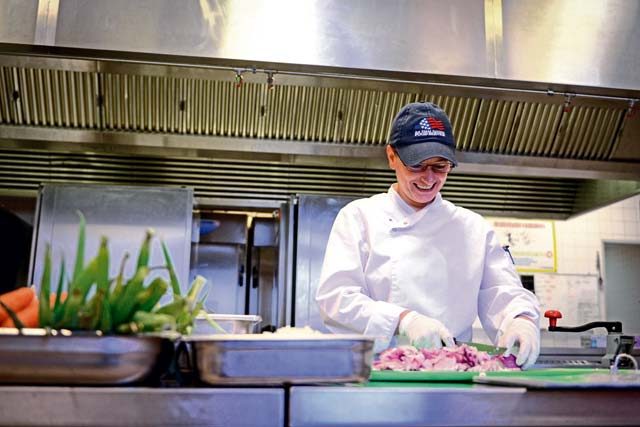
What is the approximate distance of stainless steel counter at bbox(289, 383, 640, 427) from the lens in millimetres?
1070

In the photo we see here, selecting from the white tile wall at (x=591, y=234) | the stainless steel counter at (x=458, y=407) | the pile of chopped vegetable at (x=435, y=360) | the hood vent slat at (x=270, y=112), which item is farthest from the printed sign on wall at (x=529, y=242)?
the stainless steel counter at (x=458, y=407)

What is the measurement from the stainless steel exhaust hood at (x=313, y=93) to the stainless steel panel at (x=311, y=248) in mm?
236

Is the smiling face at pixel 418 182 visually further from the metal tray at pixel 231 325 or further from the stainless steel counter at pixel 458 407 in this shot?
the stainless steel counter at pixel 458 407

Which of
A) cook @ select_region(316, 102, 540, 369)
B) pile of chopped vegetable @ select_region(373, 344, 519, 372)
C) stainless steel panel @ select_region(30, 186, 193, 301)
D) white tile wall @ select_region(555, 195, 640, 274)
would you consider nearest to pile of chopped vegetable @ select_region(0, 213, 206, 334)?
pile of chopped vegetable @ select_region(373, 344, 519, 372)

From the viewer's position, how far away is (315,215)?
3973 mm

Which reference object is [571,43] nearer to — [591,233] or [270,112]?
[270,112]

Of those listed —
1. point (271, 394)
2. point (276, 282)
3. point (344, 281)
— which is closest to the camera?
point (271, 394)

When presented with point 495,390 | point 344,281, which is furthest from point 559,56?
point 495,390

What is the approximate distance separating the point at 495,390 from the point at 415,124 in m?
1.33

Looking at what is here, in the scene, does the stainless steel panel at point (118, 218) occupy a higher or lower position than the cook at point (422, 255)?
higher

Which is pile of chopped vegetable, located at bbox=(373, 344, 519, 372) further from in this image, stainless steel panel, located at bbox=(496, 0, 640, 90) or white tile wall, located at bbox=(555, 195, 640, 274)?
white tile wall, located at bbox=(555, 195, 640, 274)

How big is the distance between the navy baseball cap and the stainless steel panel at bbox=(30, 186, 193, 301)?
183 centimetres

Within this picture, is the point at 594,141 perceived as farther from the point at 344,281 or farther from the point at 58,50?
the point at 58,50

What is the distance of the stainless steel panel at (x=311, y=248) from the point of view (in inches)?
153
